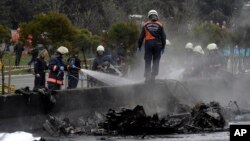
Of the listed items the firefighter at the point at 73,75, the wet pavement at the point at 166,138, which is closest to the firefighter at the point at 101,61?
the firefighter at the point at 73,75

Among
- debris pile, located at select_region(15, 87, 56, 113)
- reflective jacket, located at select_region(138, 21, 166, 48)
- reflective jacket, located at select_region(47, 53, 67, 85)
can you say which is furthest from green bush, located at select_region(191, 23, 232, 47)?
debris pile, located at select_region(15, 87, 56, 113)

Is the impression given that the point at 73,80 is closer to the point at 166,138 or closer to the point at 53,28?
the point at 166,138

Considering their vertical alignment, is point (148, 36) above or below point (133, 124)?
→ above

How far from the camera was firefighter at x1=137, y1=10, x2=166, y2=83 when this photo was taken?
15.6m

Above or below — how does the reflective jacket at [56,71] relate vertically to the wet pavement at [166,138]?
above

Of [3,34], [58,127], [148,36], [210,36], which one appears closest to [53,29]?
[3,34]

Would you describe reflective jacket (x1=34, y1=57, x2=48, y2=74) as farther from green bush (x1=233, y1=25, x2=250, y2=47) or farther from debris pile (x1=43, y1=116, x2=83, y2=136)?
green bush (x1=233, y1=25, x2=250, y2=47)

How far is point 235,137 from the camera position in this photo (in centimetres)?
734

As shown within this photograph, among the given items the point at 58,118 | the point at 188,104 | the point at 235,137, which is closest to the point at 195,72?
the point at 188,104

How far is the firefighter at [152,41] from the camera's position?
1559cm

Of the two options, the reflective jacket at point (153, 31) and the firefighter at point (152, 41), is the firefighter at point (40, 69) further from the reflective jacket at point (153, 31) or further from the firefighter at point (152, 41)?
the reflective jacket at point (153, 31)

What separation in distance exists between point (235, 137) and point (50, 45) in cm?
2309

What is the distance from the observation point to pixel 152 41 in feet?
51.4

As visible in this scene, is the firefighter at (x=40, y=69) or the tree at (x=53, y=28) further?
the tree at (x=53, y=28)
